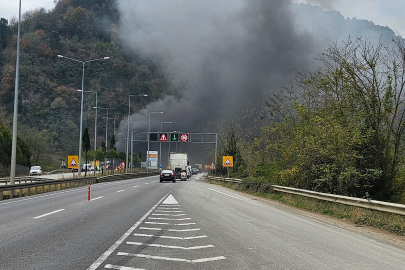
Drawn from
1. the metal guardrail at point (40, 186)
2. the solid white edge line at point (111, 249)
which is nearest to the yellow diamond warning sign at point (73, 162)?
the metal guardrail at point (40, 186)

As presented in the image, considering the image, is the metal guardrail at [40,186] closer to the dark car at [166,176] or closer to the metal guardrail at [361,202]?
the dark car at [166,176]

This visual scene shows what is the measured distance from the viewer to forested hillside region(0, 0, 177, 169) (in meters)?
112

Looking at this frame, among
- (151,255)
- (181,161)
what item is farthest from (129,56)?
(151,255)

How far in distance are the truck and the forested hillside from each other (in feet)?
100

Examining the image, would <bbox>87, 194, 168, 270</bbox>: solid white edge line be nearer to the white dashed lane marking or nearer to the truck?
the white dashed lane marking

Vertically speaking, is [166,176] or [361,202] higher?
[361,202]

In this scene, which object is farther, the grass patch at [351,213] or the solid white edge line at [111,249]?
the grass patch at [351,213]

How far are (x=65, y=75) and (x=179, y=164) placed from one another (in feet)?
278

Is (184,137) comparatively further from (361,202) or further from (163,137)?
(361,202)

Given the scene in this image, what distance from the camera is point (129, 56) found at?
16688 centimetres

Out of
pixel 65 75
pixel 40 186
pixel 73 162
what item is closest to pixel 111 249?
pixel 40 186

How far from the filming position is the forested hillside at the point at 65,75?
112m

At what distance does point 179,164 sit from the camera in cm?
6694

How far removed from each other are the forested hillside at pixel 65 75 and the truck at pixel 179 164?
30.5 meters
